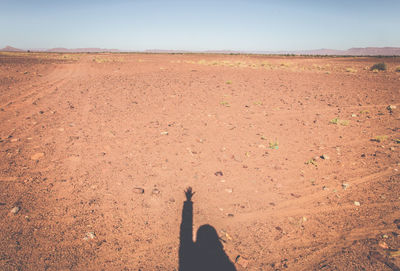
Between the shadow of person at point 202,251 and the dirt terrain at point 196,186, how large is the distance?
0.10 meters

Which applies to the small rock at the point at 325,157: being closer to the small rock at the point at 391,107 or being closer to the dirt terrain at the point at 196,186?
the dirt terrain at the point at 196,186

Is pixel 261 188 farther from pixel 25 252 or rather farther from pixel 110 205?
pixel 25 252

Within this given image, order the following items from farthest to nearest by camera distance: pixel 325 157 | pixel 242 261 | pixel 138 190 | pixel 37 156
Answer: pixel 325 157 → pixel 37 156 → pixel 138 190 → pixel 242 261

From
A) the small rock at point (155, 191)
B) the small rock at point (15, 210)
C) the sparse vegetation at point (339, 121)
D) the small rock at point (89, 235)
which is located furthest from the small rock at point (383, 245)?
the small rock at point (15, 210)

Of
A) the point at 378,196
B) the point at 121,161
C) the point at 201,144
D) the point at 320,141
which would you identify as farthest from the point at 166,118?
the point at 378,196

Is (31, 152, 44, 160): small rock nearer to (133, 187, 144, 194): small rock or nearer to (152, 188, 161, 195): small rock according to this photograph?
(133, 187, 144, 194): small rock

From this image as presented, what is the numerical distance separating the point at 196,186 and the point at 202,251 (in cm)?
130

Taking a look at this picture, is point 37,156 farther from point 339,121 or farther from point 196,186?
point 339,121

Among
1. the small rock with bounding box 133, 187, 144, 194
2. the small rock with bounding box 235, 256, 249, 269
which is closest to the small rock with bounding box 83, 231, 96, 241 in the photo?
the small rock with bounding box 133, 187, 144, 194

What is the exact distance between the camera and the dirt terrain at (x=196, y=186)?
2.64 meters

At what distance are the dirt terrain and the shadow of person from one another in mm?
98

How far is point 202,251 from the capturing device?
2688mm

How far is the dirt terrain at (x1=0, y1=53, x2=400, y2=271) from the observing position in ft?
8.67

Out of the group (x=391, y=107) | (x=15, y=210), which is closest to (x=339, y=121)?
(x=391, y=107)
